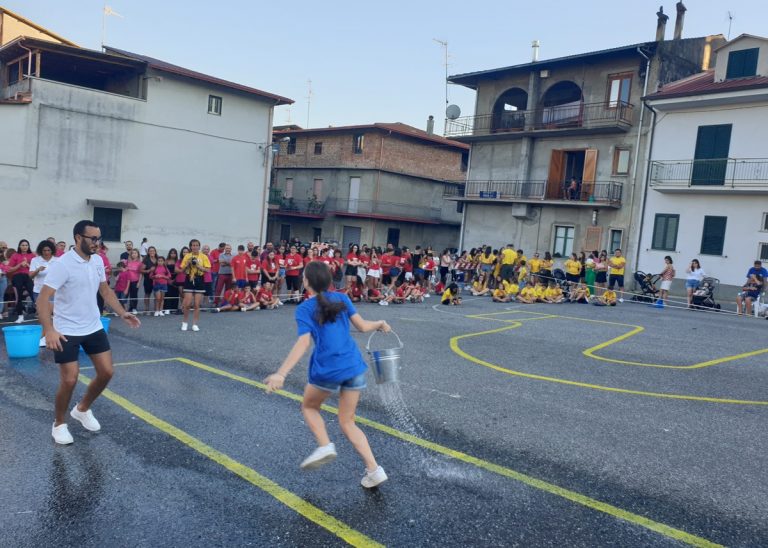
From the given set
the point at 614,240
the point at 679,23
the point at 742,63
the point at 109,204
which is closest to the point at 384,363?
the point at 109,204

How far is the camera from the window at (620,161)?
2844cm

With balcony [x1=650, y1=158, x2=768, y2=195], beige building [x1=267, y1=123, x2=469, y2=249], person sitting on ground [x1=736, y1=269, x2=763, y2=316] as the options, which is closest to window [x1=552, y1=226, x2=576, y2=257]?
balcony [x1=650, y1=158, x2=768, y2=195]

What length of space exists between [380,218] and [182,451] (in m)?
36.7

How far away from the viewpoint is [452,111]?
35125 mm

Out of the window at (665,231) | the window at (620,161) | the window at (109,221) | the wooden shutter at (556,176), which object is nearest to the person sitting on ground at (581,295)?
the window at (665,231)

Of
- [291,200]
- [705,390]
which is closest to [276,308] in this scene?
[705,390]

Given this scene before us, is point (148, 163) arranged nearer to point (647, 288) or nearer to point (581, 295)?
point (581, 295)

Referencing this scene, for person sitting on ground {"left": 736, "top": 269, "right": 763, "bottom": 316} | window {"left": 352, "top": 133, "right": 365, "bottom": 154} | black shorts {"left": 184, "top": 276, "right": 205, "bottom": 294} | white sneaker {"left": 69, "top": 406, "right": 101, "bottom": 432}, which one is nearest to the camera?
white sneaker {"left": 69, "top": 406, "right": 101, "bottom": 432}

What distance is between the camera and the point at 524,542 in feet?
13.4

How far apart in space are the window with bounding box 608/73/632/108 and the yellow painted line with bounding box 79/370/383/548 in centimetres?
2737

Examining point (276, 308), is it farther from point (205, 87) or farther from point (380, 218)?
point (380, 218)

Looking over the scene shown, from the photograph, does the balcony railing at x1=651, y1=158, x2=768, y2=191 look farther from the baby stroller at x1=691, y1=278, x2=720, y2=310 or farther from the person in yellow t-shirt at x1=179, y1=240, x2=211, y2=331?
the person in yellow t-shirt at x1=179, y1=240, x2=211, y2=331

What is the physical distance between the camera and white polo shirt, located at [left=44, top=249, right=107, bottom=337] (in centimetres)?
557

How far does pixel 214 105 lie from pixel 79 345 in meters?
25.5
